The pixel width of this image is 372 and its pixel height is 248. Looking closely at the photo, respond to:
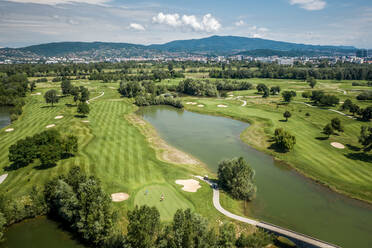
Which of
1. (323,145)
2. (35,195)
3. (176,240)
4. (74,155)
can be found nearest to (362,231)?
(176,240)

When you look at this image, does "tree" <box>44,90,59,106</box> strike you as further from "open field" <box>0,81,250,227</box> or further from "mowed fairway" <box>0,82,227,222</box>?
"open field" <box>0,81,250,227</box>

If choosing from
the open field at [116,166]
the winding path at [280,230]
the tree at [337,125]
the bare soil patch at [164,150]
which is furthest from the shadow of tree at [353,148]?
the bare soil patch at [164,150]

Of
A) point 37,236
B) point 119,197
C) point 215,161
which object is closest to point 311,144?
point 215,161

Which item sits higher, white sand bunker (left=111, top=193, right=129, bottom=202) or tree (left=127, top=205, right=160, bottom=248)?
tree (left=127, top=205, right=160, bottom=248)

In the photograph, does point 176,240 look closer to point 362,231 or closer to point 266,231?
point 266,231

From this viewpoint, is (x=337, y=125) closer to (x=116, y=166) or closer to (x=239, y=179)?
(x=239, y=179)

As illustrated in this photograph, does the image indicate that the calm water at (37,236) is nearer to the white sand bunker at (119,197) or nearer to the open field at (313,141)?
the white sand bunker at (119,197)

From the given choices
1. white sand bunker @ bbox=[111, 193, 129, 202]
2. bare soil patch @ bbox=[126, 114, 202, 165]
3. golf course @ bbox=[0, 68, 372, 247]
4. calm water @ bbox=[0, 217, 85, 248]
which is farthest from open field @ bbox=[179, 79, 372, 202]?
calm water @ bbox=[0, 217, 85, 248]
